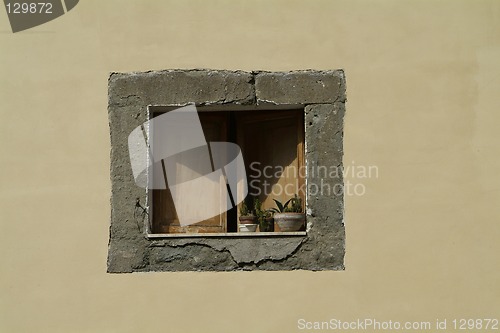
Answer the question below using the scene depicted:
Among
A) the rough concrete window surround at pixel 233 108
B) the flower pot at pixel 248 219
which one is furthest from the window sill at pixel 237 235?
A: the flower pot at pixel 248 219

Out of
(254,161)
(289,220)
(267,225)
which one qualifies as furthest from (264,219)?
(254,161)

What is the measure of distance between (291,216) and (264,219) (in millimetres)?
197

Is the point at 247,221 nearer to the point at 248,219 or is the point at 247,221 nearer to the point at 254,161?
the point at 248,219

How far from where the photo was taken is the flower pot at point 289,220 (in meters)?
4.28

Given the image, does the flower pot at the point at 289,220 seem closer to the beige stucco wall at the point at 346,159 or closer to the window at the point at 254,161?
the window at the point at 254,161

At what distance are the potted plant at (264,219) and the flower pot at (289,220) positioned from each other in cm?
10

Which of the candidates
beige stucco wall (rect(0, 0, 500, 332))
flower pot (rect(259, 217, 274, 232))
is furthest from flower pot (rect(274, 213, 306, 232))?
beige stucco wall (rect(0, 0, 500, 332))

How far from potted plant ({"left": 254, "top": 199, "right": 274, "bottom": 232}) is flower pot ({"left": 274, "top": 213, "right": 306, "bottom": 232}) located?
101 mm

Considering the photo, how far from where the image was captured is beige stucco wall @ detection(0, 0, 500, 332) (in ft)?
13.6

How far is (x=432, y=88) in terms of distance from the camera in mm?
4262

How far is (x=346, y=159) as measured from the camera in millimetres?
4262

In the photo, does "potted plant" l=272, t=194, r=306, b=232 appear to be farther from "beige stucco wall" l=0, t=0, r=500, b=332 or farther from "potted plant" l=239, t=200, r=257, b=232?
"beige stucco wall" l=0, t=0, r=500, b=332

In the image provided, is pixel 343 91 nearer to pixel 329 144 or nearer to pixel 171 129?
pixel 329 144

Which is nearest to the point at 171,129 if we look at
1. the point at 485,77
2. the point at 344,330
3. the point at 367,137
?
the point at 367,137
